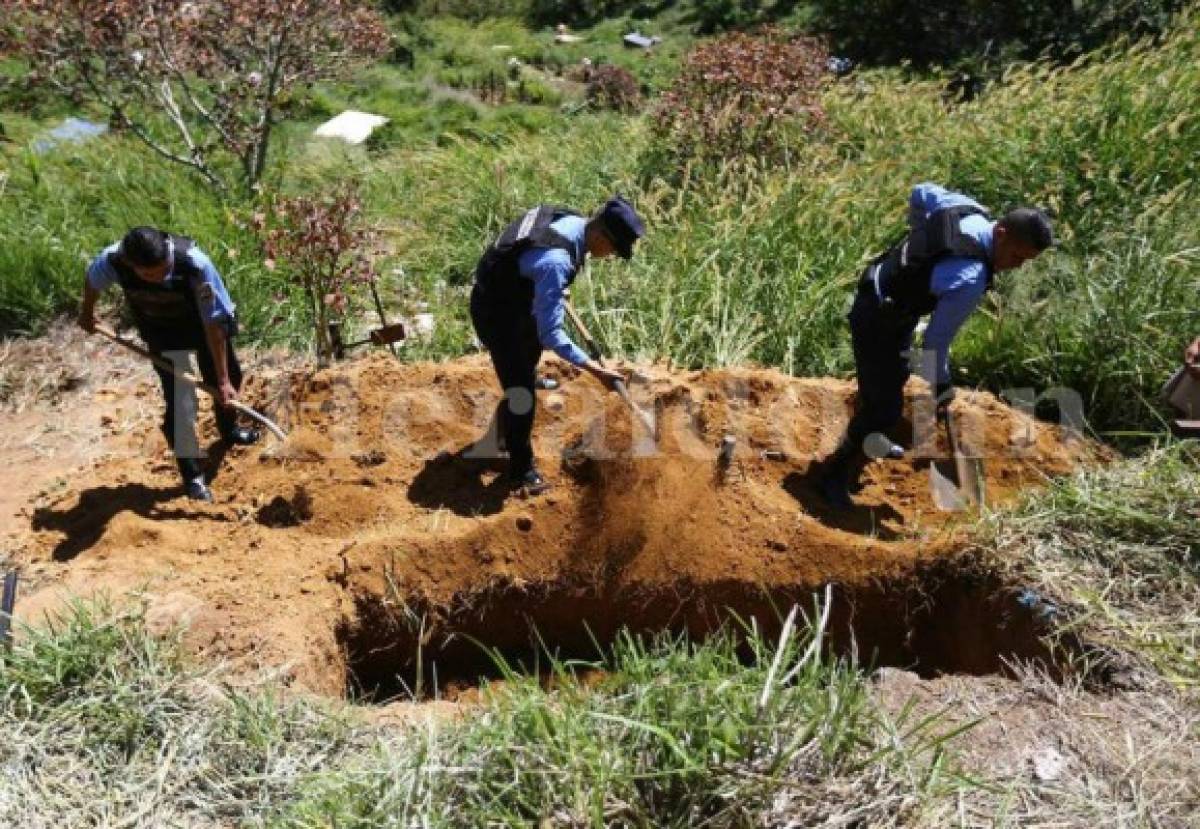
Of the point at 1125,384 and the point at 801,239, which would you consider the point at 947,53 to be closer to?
the point at 801,239

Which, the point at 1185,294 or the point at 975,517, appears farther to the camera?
the point at 1185,294

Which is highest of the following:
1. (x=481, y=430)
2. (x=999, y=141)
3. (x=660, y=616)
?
(x=999, y=141)

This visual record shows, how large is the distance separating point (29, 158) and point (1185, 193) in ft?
22.0

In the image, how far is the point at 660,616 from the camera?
3.80 m

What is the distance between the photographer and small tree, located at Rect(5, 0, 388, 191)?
209 inches

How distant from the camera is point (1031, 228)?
3.08 m

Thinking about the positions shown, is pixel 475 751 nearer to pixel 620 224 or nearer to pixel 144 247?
pixel 620 224

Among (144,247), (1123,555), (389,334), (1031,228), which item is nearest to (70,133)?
(389,334)

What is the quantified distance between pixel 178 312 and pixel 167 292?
0.47 feet

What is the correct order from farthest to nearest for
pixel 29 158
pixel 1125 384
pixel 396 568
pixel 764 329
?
pixel 29 158 → pixel 764 329 → pixel 1125 384 → pixel 396 568

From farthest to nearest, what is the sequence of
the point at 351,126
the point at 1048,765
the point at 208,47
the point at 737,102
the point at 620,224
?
the point at 351,126 → the point at 737,102 → the point at 208,47 → the point at 620,224 → the point at 1048,765

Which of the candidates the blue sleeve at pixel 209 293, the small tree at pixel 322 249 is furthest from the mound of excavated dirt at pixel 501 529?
the blue sleeve at pixel 209 293

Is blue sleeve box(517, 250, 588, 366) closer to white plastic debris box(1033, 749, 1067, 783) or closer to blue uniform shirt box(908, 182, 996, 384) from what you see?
blue uniform shirt box(908, 182, 996, 384)

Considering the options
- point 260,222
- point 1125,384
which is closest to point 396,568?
point 260,222
